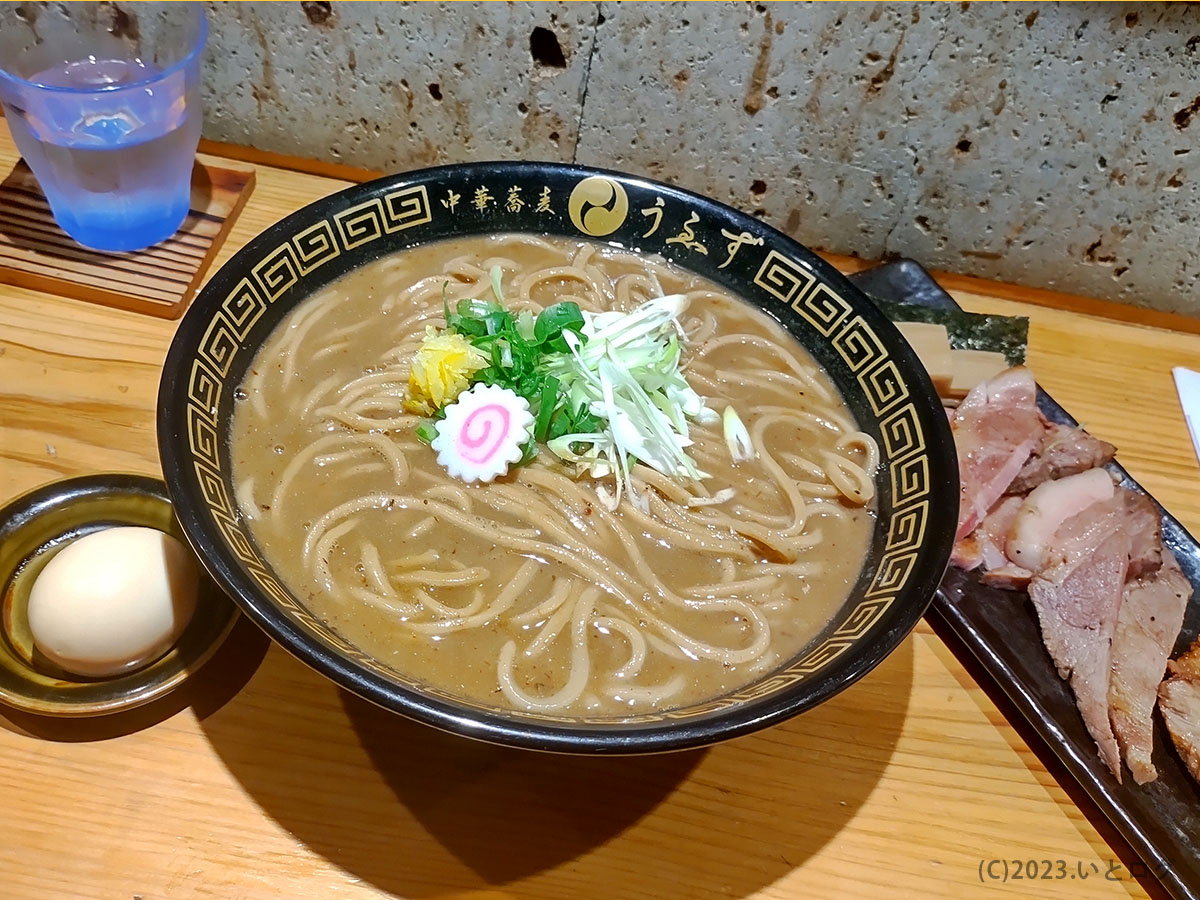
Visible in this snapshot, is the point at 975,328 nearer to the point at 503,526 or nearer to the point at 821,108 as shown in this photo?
the point at 821,108

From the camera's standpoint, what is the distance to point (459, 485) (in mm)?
1854

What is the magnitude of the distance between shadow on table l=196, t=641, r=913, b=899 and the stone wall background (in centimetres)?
175

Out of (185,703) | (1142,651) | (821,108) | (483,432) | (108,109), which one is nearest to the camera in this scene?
(185,703)

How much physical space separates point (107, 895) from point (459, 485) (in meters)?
0.92

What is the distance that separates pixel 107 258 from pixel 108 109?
16.5 inches

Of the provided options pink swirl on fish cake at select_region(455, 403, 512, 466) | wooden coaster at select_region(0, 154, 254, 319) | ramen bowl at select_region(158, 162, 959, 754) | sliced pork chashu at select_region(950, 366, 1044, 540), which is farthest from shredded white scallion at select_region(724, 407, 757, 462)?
wooden coaster at select_region(0, 154, 254, 319)

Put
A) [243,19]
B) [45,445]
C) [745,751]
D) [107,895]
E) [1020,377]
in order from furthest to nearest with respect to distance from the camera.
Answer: [243,19] < [1020,377] < [45,445] < [745,751] < [107,895]

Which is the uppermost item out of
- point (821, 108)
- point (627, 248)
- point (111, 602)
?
point (821, 108)

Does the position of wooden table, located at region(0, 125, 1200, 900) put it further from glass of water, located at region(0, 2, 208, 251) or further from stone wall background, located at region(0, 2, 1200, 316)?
stone wall background, located at region(0, 2, 1200, 316)

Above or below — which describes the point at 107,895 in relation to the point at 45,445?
below

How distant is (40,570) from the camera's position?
5.87 ft

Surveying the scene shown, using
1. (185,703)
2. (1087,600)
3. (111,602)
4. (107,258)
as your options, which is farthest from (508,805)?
(107,258)

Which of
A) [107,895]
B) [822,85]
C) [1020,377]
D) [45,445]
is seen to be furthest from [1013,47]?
[107,895]

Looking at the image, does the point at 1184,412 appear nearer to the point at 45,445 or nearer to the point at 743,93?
the point at 743,93
